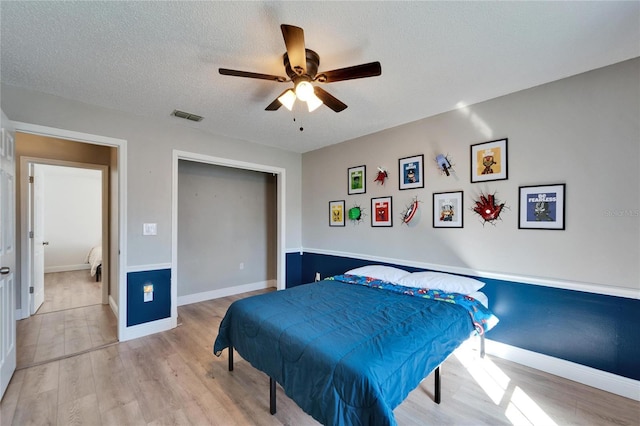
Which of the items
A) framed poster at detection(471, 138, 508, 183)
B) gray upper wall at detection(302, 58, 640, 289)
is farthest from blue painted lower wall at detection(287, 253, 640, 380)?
framed poster at detection(471, 138, 508, 183)

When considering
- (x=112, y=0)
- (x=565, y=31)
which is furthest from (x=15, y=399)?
(x=565, y=31)

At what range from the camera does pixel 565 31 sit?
5.57ft

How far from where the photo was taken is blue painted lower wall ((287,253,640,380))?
1.99m

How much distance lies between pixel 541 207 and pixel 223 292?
440 cm

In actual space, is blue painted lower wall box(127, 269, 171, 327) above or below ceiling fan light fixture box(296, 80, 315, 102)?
below

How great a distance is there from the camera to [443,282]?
2.56 metres

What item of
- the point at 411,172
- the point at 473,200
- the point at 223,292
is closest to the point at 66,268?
the point at 223,292

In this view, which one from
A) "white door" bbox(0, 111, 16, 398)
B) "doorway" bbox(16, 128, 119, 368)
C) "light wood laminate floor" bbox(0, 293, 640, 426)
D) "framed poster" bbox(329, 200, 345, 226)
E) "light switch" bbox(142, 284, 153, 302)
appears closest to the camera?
"light wood laminate floor" bbox(0, 293, 640, 426)

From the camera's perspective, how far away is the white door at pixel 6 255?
6.35ft

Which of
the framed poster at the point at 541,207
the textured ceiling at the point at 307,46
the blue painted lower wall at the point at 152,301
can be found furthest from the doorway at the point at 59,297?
the framed poster at the point at 541,207

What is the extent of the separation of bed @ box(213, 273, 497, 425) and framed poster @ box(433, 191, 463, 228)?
2.70 feet

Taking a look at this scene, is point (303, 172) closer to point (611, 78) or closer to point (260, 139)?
Answer: point (260, 139)

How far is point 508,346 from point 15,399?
4.00 metres

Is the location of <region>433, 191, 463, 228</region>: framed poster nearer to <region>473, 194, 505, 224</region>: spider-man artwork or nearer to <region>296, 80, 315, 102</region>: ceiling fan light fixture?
<region>473, 194, 505, 224</region>: spider-man artwork
